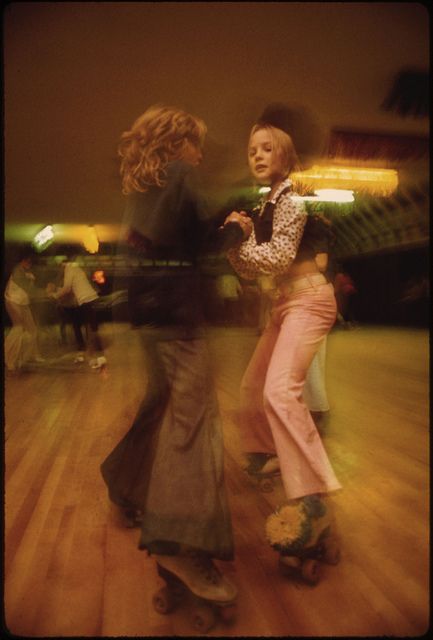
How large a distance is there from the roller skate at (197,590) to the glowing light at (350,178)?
135cm

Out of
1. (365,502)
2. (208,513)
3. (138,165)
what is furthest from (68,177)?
(365,502)

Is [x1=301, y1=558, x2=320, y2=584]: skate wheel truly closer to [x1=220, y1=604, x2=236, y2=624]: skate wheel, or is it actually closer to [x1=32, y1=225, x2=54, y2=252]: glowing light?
[x1=220, y1=604, x2=236, y2=624]: skate wheel

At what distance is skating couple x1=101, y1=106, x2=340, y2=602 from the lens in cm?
167

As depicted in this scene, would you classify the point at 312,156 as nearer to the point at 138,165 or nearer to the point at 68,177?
the point at 138,165

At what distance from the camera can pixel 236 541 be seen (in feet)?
7.09

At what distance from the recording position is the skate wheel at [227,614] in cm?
165

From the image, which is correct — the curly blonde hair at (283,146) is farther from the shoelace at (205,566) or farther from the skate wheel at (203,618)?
the skate wheel at (203,618)

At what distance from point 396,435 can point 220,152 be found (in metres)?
2.53

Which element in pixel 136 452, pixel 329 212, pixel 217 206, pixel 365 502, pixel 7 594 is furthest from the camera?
pixel 365 502

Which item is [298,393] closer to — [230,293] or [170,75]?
[230,293]

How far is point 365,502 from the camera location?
8.23 ft

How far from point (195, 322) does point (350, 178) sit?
94 cm

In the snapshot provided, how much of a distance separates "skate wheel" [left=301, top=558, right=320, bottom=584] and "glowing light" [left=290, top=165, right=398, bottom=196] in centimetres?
134

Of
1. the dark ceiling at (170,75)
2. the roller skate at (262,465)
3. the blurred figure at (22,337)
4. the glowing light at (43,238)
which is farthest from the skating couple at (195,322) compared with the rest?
the blurred figure at (22,337)
